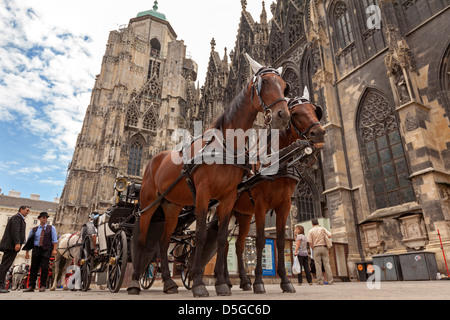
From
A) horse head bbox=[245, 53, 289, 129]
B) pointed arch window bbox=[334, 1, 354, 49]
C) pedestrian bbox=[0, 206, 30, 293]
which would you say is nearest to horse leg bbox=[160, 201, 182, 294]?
horse head bbox=[245, 53, 289, 129]

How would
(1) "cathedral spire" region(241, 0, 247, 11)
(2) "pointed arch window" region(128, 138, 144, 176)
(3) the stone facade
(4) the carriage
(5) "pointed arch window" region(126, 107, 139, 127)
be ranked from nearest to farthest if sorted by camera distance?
(4) the carriage → (3) the stone facade → (1) "cathedral spire" region(241, 0, 247, 11) → (2) "pointed arch window" region(128, 138, 144, 176) → (5) "pointed arch window" region(126, 107, 139, 127)

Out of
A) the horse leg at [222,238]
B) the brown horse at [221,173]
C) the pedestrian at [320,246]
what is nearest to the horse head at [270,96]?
the brown horse at [221,173]

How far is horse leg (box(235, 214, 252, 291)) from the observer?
4238 mm

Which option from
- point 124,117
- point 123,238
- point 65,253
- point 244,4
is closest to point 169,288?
point 123,238

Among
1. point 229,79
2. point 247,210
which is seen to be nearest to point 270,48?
point 229,79

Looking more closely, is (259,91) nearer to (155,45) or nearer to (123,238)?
(123,238)

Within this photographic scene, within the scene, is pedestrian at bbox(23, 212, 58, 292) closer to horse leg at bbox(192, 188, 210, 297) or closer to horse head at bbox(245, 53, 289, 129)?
horse leg at bbox(192, 188, 210, 297)

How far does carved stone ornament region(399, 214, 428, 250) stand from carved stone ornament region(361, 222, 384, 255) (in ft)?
3.21

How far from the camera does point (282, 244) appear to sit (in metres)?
3.84

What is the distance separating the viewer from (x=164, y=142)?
1344 inches

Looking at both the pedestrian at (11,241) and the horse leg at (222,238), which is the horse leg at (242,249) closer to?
the horse leg at (222,238)

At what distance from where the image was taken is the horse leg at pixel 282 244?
3.53 m

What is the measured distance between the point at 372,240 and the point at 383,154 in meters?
3.50

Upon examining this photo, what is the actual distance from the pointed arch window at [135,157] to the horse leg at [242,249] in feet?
98.9
